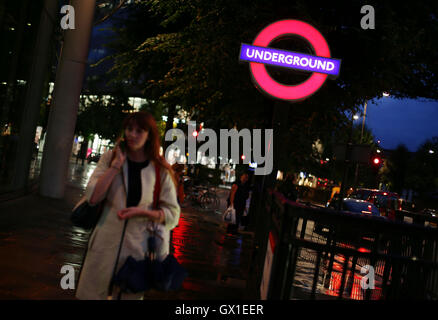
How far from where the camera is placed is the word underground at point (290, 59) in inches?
222

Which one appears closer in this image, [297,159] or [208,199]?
[297,159]

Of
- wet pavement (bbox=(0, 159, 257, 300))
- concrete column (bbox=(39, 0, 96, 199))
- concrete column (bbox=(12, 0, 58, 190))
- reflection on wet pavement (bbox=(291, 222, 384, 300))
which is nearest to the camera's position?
wet pavement (bbox=(0, 159, 257, 300))

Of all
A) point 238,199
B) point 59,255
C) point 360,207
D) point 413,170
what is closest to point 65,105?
point 238,199

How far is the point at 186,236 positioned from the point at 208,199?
988 centimetres

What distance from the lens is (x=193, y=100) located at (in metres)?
11.8

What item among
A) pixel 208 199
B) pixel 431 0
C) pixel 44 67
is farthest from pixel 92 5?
pixel 208 199

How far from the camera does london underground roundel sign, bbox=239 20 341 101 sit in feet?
18.6

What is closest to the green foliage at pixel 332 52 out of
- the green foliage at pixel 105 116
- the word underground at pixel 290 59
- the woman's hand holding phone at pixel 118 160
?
the word underground at pixel 290 59

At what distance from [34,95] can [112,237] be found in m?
9.61

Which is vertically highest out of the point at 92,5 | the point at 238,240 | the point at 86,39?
the point at 92,5

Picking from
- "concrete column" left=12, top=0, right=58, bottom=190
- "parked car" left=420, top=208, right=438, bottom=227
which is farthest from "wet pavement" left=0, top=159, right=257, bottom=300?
"parked car" left=420, top=208, right=438, bottom=227
